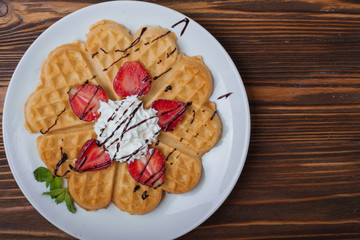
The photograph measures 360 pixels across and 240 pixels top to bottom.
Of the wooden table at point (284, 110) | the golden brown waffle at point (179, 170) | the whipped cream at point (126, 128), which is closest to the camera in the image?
the whipped cream at point (126, 128)

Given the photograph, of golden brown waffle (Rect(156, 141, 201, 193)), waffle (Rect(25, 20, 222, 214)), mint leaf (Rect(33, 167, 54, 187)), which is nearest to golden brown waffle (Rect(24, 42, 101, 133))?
waffle (Rect(25, 20, 222, 214))

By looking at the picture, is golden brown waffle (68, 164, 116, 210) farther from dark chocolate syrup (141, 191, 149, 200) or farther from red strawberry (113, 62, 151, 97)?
red strawberry (113, 62, 151, 97)

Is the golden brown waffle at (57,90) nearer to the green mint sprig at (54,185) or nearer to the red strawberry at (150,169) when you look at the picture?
the green mint sprig at (54,185)

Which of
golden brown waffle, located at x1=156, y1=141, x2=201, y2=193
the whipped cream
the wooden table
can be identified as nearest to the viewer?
the whipped cream

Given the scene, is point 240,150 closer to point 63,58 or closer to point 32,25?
point 63,58

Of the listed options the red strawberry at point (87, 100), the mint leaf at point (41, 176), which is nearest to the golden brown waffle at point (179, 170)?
the red strawberry at point (87, 100)

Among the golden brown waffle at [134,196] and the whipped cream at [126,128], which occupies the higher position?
the whipped cream at [126,128]

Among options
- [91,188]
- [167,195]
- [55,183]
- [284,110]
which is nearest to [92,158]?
[91,188]

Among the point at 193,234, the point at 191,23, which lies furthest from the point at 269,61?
the point at 193,234
